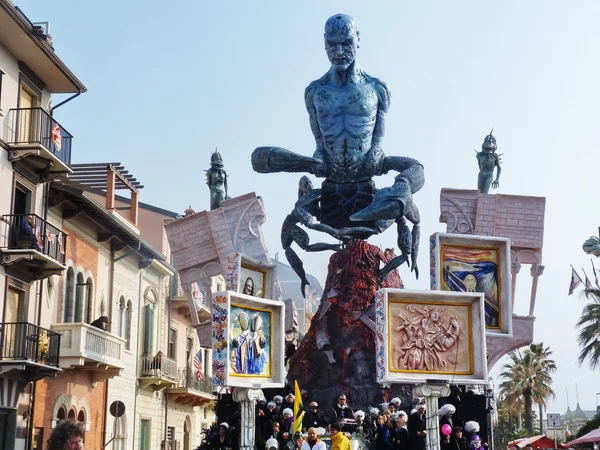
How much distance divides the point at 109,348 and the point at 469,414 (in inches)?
618

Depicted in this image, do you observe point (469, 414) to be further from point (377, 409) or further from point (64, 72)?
point (64, 72)

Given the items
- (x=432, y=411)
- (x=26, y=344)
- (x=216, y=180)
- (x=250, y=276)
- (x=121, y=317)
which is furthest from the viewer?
(x=121, y=317)

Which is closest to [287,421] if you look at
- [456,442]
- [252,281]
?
[252,281]

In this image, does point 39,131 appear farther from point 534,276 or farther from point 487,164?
point 534,276

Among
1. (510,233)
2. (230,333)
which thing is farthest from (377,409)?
(510,233)

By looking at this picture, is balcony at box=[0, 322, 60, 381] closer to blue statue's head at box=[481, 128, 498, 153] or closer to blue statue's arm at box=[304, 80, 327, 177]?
blue statue's arm at box=[304, 80, 327, 177]

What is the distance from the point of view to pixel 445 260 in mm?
15734

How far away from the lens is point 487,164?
21.3 m

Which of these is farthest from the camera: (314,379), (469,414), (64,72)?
(64,72)

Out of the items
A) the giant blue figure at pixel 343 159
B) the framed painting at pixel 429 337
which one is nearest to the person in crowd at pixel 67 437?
the framed painting at pixel 429 337

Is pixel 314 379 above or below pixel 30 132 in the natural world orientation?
below

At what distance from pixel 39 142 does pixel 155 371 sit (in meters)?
12.9

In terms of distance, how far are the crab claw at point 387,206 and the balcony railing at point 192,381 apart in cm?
2203

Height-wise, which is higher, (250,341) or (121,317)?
(121,317)
